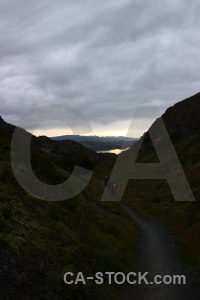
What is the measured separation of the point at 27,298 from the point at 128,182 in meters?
46.0

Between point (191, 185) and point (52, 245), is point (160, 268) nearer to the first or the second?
point (52, 245)

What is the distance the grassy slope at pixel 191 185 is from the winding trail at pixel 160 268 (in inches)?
25.9

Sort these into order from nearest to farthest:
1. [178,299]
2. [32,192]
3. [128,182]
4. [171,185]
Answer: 1. [178,299]
2. [32,192]
3. [171,185]
4. [128,182]

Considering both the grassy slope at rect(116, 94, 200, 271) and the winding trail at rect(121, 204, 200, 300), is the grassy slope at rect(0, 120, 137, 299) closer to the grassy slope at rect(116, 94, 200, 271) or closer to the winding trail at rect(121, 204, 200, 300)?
the winding trail at rect(121, 204, 200, 300)

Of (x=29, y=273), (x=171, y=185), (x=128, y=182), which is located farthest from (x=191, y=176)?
(x=29, y=273)

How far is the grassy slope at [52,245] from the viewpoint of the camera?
26.7 ft

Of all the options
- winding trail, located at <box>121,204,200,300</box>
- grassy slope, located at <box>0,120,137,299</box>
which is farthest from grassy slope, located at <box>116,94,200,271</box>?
grassy slope, located at <box>0,120,137,299</box>

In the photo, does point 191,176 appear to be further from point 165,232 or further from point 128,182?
point 165,232

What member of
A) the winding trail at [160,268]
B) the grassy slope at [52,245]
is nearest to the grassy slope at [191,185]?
the winding trail at [160,268]

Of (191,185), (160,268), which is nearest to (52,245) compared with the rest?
(160,268)

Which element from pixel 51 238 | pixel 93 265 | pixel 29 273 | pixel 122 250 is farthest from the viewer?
pixel 122 250

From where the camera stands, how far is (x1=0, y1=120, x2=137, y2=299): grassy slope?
814cm

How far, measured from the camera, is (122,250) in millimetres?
13461

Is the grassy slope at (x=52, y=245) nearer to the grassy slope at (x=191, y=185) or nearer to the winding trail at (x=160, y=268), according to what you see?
the winding trail at (x=160, y=268)
